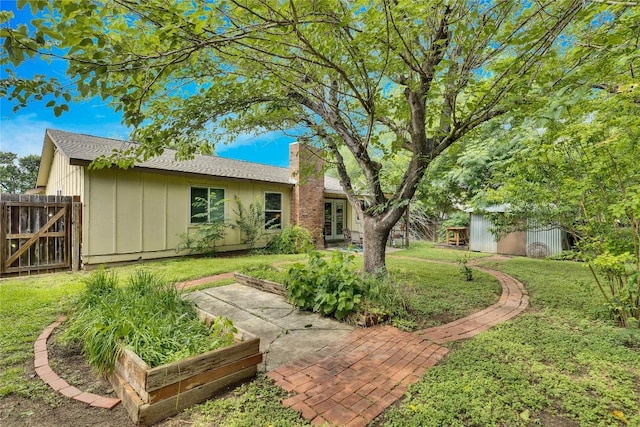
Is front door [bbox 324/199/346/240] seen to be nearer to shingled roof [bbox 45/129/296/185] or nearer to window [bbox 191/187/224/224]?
shingled roof [bbox 45/129/296/185]

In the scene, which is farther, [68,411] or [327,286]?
[327,286]

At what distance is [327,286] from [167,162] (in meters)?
8.05

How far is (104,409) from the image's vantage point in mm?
2467

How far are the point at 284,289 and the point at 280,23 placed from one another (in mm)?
4288

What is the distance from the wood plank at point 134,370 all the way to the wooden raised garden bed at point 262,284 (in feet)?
9.86

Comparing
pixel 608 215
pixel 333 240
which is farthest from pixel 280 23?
pixel 333 240

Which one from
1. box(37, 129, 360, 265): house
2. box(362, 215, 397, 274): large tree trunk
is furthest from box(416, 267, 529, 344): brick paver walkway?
box(37, 129, 360, 265): house

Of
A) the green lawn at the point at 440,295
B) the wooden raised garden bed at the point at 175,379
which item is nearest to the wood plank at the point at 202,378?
the wooden raised garden bed at the point at 175,379

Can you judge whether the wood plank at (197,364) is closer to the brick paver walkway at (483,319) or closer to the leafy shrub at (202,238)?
the brick paver walkway at (483,319)

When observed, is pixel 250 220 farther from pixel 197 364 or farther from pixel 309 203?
pixel 197 364

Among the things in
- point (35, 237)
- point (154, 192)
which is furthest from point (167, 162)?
point (35, 237)

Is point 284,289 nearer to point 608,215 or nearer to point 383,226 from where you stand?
point 383,226

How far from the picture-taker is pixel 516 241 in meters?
12.5

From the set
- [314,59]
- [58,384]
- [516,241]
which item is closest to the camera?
[58,384]
